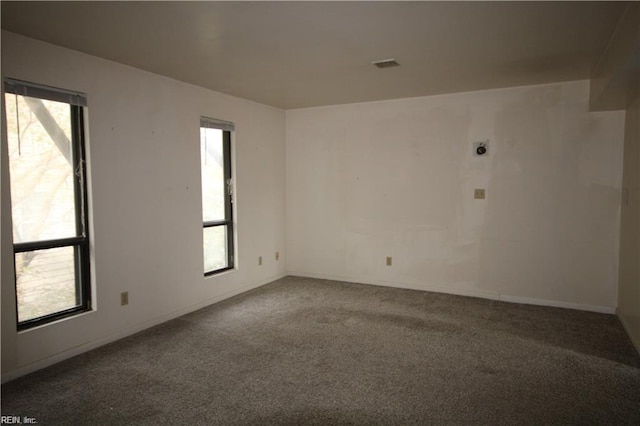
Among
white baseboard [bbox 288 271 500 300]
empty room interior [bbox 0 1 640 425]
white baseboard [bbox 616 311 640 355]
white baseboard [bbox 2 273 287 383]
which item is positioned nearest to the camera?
empty room interior [bbox 0 1 640 425]

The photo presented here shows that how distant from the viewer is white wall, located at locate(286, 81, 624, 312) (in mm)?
4113

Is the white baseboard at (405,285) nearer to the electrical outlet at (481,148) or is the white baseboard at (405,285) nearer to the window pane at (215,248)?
the window pane at (215,248)

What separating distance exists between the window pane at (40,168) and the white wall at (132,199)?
0.16 m

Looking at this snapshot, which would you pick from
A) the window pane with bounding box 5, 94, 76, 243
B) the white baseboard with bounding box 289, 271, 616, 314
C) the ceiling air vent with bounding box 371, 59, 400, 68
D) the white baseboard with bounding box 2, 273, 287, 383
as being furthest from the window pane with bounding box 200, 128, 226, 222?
the ceiling air vent with bounding box 371, 59, 400, 68

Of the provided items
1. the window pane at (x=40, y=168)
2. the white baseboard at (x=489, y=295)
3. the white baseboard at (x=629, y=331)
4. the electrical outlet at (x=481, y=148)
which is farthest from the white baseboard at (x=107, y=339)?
the white baseboard at (x=629, y=331)

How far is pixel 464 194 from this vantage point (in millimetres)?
4695

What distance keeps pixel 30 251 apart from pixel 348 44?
9.26 ft

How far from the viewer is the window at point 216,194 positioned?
14.6 feet

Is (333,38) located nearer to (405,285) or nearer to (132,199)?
(132,199)

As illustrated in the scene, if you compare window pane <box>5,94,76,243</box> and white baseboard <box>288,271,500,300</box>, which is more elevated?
window pane <box>5,94,76,243</box>

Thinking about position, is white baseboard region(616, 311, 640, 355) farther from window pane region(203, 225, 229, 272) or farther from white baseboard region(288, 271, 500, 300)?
window pane region(203, 225, 229, 272)

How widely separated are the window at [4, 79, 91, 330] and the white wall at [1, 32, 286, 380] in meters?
0.10

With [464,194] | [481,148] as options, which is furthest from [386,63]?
[464,194]

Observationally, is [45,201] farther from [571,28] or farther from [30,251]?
[571,28]
